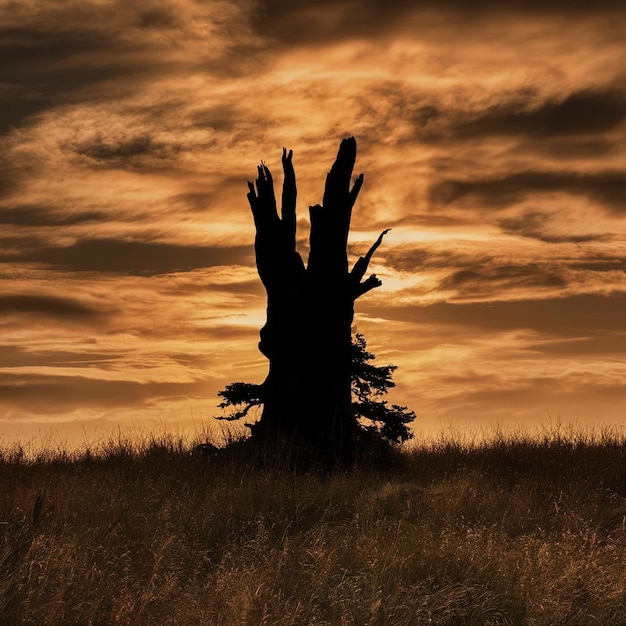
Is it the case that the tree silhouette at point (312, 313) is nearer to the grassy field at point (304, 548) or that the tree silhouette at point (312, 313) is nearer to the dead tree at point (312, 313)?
the dead tree at point (312, 313)

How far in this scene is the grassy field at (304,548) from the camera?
597 cm

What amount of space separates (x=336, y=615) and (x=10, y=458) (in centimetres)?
1053

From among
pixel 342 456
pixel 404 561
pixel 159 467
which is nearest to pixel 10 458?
pixel 159 467

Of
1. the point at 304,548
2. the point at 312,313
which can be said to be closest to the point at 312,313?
the point at 312,313

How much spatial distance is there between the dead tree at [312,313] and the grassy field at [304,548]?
56.7 inches

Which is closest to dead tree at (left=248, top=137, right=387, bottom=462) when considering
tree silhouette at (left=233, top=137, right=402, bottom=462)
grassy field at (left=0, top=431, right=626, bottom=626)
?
tree silhouette at (left=233, top=137, right=402, bottom=462)

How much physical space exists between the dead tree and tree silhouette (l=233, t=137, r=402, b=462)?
19 millimetres

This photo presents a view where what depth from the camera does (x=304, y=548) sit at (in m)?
8.12

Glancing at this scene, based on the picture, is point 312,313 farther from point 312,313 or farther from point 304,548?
point 304,548

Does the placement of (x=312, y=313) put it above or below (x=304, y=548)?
above

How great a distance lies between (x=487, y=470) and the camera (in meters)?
14.3

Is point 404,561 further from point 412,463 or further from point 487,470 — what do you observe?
point 412,463

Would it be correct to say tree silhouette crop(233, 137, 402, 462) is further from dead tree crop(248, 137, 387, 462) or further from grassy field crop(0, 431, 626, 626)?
grassy field crop(0, 431, 626, 626)

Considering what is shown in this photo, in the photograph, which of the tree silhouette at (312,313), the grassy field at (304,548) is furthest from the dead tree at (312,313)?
the grassy field at (304,548)
